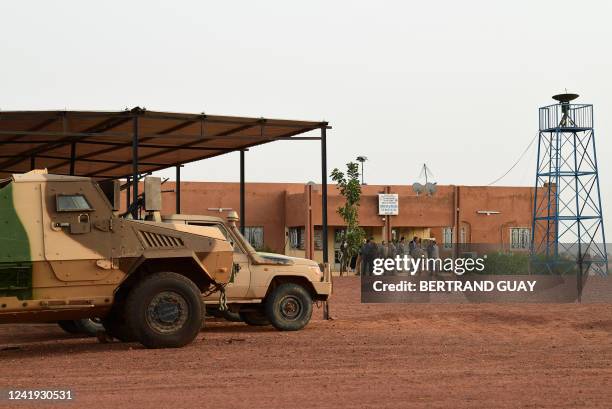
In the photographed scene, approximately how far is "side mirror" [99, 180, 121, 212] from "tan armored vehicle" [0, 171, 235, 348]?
15mm

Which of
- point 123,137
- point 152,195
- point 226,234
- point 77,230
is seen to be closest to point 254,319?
point 226,234

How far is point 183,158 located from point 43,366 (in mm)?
11570

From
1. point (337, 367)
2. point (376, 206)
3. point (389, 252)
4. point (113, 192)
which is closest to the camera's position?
point (337, 367)

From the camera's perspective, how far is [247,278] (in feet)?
49.6

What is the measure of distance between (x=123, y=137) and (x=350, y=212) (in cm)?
2594

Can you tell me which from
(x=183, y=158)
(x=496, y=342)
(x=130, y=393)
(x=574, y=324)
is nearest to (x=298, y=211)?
(x=183, y=158)

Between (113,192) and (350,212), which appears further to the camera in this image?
(350,212)

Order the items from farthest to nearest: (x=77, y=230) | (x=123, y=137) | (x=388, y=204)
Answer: (x=388, y=204), (x=123, y=137), (x=77, y=230)

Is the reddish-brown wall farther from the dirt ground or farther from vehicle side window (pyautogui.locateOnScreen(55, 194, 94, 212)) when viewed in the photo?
vehicle side window (pyautogui.locateOnScreen(55, 194, 94, 212))

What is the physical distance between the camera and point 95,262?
39.7ft

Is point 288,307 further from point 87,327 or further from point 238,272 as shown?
point 87,327

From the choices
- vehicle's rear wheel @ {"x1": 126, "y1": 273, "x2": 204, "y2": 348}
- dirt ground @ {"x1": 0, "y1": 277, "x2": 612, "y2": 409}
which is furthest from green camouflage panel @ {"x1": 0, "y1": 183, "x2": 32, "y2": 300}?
vehicle's rear wheel @ {"x1": 126, "y1": 273, "x2": 204, "y2": 348}

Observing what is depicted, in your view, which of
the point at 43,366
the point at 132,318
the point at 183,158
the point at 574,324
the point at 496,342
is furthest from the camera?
the point at 183,158

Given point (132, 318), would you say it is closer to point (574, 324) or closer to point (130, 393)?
point (130, 393)
